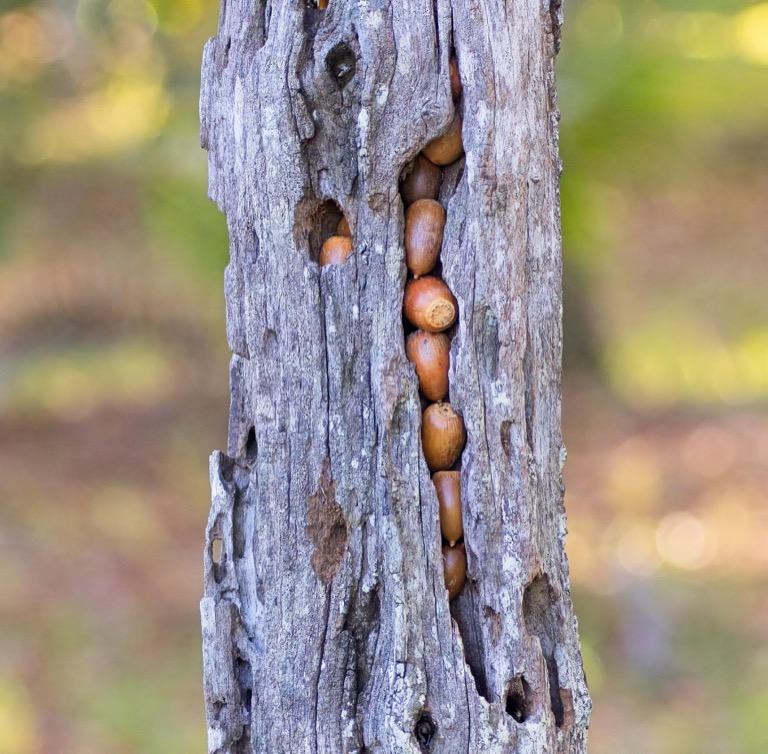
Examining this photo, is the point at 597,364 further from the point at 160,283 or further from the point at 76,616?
the point at 76,616

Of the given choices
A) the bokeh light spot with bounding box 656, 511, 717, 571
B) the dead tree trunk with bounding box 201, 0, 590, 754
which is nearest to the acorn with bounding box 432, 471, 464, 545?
the dead tree trunk with bounding box 201, 0, 590, 754

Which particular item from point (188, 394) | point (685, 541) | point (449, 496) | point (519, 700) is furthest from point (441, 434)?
point (188, 394)

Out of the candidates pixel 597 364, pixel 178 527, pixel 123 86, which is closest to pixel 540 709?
pixel 178 527

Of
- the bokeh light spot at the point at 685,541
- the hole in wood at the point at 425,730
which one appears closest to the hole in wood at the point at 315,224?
the hole in wood at the point at 425,730

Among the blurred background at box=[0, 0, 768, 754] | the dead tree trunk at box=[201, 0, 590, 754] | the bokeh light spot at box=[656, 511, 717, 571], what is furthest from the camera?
the bokeh light spot at box=[656, 511, 717, 571]

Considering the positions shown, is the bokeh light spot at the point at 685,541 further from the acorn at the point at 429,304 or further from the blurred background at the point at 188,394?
the acorn at the point at 429,304

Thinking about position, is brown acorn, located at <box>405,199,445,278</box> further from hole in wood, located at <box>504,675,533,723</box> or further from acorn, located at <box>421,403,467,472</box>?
hole in wood, located at <box>504,675,533,723</box>
